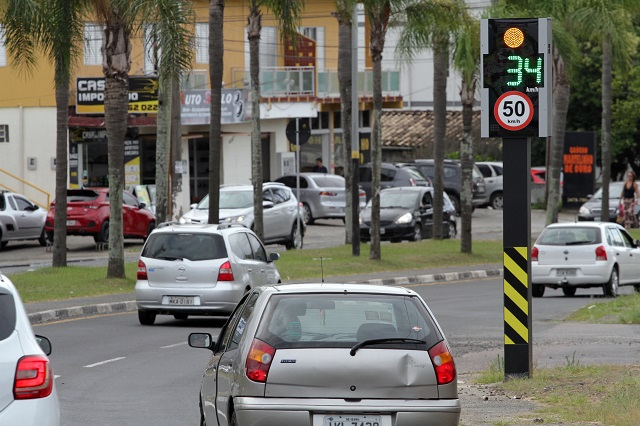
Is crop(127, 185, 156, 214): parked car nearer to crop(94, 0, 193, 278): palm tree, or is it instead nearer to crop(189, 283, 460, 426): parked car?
crop(94, 0, 193, 278): palm tree

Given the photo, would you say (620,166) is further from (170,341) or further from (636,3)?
(170,341)

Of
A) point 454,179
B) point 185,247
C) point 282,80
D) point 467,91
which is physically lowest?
point 185,247

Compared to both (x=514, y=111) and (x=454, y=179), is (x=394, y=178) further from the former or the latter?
(x=514, y=111)

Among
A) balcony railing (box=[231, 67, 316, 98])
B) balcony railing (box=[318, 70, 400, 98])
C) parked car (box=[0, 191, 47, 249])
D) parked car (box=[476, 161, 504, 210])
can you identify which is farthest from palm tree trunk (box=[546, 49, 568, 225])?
balcony railing (box=[318, 70, 400, 98])

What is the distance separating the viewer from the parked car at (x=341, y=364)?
319 inches

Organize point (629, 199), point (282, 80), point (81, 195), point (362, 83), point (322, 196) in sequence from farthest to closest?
point (362, 83), point (282, 80), point (322, 196), point (629, 199), point (81, 195)

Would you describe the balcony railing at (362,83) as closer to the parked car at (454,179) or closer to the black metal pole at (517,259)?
the parked car at (454,179)

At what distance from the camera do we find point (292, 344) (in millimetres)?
8242

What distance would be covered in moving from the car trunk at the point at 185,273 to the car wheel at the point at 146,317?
58 cm

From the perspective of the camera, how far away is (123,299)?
77.8ft

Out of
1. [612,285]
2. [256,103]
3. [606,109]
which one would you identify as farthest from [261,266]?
[606,109]

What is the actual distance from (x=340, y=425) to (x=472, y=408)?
3.78 metres

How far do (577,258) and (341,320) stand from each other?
17904mm

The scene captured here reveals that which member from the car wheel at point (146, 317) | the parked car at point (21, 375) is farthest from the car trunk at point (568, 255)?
the parked car at point (21, 375)
